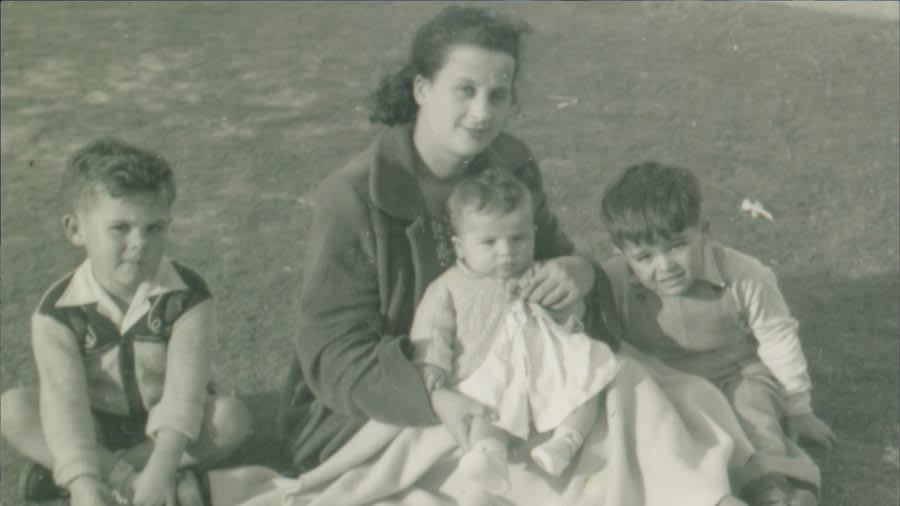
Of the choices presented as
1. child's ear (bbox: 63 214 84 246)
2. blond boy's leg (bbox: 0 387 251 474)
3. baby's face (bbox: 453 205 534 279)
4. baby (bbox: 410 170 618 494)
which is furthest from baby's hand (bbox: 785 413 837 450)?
child's ear (bbox: 63 214 84 246)

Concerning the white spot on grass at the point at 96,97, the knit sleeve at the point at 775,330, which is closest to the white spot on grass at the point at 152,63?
the white spot on grass at the point at 96,97

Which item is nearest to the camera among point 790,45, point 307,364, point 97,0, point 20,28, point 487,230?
point 487,230

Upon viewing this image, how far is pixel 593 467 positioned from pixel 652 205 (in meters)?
0.88

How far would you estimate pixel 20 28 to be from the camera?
8.97m

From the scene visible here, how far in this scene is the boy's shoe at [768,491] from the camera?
10.3 ft

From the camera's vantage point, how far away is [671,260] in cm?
349

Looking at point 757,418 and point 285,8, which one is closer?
point 757,418

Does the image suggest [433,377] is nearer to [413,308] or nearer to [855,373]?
[413,308]

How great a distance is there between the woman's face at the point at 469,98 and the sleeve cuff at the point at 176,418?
46.8 inches

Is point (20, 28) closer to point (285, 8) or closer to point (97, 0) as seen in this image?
point (97, 0)

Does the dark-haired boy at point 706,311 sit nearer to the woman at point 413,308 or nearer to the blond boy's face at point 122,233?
the woman at point 413,308

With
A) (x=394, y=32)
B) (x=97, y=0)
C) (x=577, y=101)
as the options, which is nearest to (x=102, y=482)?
(x=577, y=101)

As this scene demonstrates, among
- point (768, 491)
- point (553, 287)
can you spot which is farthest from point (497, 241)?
point (768, 491)

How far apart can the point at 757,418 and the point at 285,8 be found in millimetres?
6799
